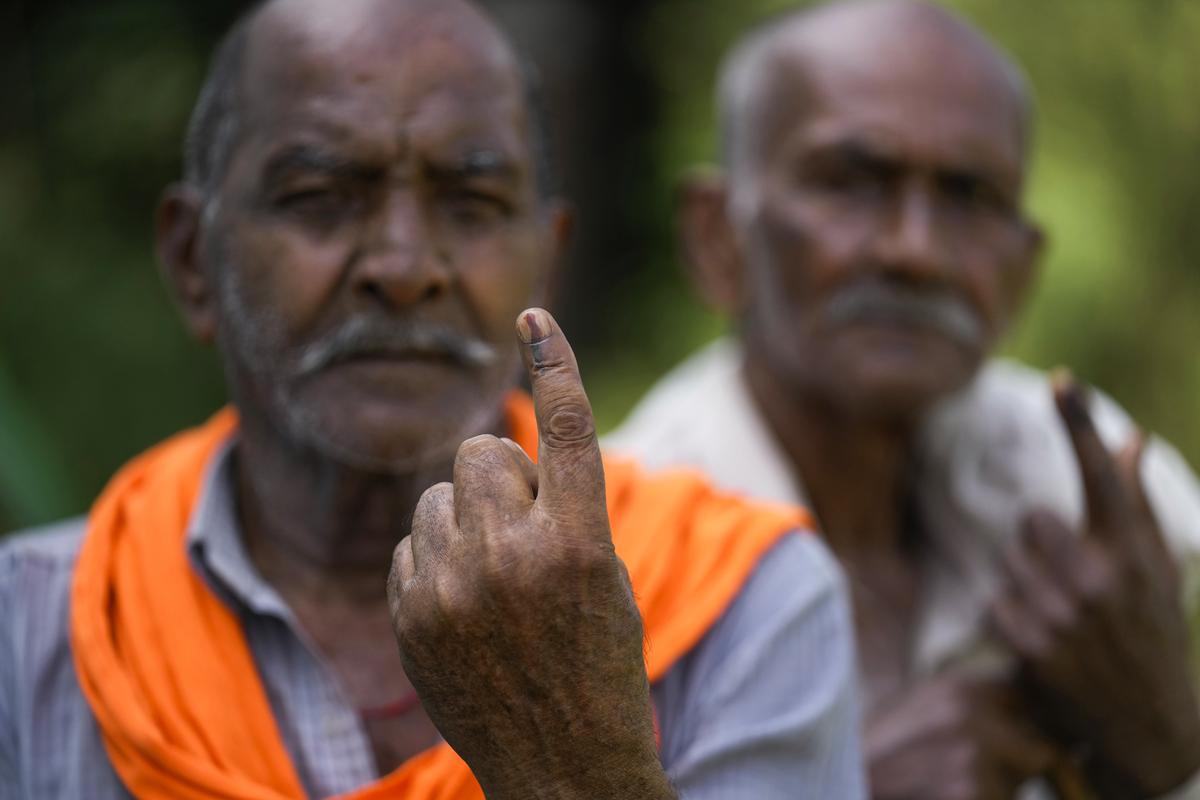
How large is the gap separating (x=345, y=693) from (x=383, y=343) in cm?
52

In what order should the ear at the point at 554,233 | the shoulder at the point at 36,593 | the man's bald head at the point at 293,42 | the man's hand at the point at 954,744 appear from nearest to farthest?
Answer: the shoulder at the point at 36,593 → the man's bald head at the point at 293,42 → the ear at the point at 554,233 → the man's hand at the point at 954,744

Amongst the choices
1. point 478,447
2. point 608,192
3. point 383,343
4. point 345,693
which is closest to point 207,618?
point 345,693

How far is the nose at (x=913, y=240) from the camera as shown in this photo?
3150 millimetres

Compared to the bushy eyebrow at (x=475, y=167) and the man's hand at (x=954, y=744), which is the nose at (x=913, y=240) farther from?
the bushy eyebrow at (x=475, y=167)

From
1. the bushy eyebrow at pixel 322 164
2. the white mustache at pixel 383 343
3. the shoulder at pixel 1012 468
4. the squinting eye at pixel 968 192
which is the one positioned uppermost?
the bushy eyebrow at pixel 322 164

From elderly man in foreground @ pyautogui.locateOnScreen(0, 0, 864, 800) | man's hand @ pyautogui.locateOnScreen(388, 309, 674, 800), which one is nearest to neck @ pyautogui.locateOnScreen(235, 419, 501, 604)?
elderly man in foreground @ pyautogui.locateOnScreen(0, 0, 864, 800)

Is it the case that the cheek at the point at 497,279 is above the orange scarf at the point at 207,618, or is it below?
above

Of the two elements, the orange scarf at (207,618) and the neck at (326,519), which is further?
the neck at (326,519)

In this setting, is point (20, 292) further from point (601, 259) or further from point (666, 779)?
point (666, 779)

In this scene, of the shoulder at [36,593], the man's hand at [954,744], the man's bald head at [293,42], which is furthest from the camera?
the man's hand at [954,744]

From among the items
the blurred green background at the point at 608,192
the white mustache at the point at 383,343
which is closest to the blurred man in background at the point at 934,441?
the white mustache at the point at 383,343

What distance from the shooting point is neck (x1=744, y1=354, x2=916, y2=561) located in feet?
11.1

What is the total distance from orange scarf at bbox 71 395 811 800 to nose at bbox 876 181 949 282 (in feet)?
2.76

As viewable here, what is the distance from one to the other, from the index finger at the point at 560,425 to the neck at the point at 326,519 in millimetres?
734
